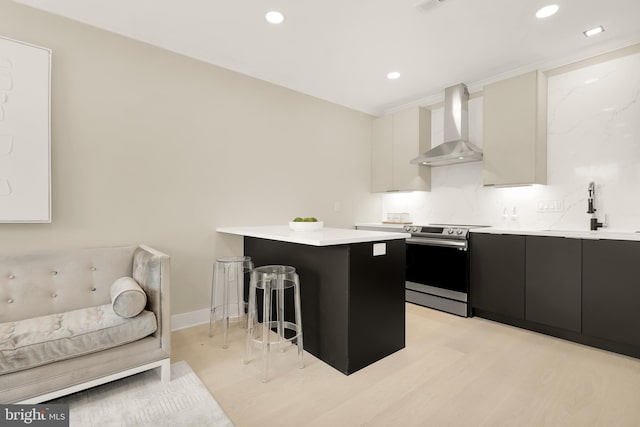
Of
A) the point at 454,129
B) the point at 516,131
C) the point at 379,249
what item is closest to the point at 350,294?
the point at 379,249

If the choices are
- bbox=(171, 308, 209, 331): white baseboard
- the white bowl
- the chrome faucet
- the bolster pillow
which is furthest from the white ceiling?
bbox=(171, 308, 209, 331): white baseboard

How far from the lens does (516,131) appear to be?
121 inches

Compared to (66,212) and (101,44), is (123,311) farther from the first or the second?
(101,44)

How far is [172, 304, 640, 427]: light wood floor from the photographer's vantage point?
162cm

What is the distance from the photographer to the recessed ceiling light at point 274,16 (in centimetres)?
233

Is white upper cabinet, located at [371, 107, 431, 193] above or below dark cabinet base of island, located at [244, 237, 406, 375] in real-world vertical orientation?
above

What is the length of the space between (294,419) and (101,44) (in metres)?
3.00

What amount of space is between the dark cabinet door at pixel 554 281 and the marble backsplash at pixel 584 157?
0.59 m

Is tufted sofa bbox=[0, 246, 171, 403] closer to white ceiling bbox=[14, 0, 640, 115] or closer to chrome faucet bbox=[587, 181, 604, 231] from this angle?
white ceiling bbox=[14, 0, 640, 115]

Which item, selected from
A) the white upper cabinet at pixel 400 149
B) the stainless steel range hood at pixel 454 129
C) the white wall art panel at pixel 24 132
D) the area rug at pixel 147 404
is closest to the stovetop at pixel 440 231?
the white upper cabinet at pixel 400 149

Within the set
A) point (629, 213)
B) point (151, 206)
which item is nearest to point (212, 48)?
point (151, 206)

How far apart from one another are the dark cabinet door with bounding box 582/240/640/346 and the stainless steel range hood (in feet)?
4.77

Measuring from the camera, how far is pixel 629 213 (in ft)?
8.74

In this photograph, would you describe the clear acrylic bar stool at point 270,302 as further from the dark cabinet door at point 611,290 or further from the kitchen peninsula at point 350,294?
the dark cabinet door at point 611,290
